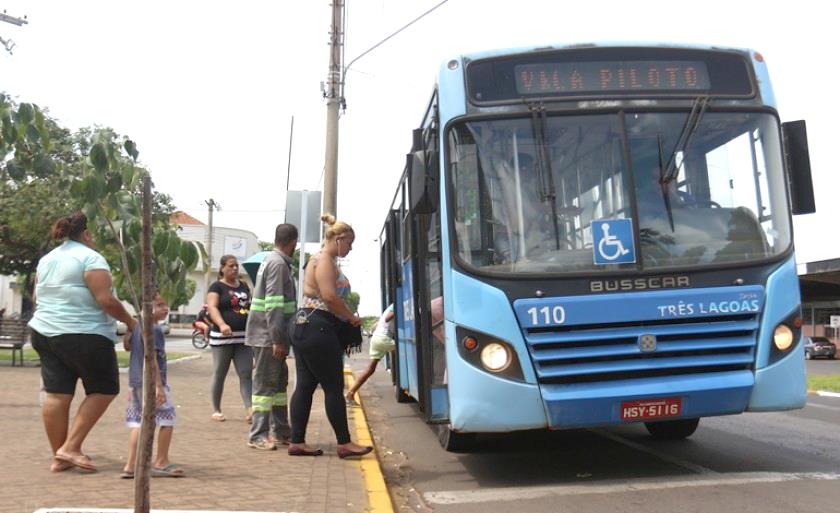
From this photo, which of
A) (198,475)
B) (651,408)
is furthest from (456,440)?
(198,475)

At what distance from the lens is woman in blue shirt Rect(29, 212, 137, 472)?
18.5 ft

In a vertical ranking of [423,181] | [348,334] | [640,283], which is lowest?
[348,334]

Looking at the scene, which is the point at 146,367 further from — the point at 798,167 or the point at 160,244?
the point at 798,167

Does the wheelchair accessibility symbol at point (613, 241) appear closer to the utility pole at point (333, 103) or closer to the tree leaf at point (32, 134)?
the tree leaf at point (32, 134)

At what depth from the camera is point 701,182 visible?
5.97 m

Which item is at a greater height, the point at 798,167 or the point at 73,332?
the point at 798,167

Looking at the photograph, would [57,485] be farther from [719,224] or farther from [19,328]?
[19,328]

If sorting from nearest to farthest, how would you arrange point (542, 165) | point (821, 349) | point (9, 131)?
point (9, 131), point (542, 165), point (821, 349)

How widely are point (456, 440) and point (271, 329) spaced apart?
1.79 m

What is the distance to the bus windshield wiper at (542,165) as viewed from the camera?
5730 mm

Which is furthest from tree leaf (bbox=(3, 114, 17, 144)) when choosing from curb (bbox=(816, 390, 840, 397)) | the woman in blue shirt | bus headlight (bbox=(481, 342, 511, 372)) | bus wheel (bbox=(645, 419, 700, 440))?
curb (bbox=(816, 390, 840, 397))

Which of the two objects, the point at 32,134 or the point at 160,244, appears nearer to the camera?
the point at 160,244

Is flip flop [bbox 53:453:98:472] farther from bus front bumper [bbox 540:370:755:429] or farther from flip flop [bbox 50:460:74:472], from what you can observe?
bus front bumper [bbox 540:370:755:429]

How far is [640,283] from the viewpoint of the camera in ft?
18.4
